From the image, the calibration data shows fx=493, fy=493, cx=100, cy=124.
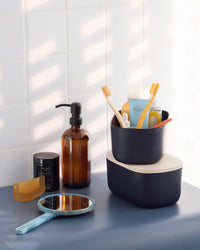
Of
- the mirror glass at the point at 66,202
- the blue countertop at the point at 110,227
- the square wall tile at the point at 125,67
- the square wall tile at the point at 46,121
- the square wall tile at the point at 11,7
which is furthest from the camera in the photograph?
the square wall tile at the point at 125,67

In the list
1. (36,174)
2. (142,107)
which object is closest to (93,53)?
(142,107)

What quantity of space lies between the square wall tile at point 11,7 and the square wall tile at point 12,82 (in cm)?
13

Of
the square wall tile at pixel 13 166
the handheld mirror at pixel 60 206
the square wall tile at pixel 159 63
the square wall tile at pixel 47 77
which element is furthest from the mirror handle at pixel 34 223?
the square wall tile at pixel 159 63

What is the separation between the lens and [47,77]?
4.59 ft

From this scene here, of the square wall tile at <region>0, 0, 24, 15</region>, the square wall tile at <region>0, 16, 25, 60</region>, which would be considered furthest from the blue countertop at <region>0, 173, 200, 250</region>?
the square wall tile at <region>0, 0, 24, 15</region>

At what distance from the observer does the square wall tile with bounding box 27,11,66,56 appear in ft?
4.44

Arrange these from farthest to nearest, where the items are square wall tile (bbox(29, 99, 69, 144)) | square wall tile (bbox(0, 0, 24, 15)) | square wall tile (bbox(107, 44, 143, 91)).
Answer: square wall tile (bbox(107, 44, 143, 91)) < square wall tile (bbox(29, 99, 69, 144)) < square wall tile (bbox(0, 0, 24, 15))

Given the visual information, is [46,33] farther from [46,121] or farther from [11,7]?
[46,121]

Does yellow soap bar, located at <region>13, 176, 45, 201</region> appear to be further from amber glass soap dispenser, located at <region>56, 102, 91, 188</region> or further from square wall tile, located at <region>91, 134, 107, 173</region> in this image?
square wall tile, located at <region>91, 134, 107, 173</region>

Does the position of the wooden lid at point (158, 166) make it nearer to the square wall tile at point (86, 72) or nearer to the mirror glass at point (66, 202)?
the mirror glass at point (66, 202)

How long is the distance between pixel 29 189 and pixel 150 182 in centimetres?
32

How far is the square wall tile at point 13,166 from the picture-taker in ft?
4.50

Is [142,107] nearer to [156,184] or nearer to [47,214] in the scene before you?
[156,184]

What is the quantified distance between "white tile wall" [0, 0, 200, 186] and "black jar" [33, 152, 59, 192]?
10 centimetres
